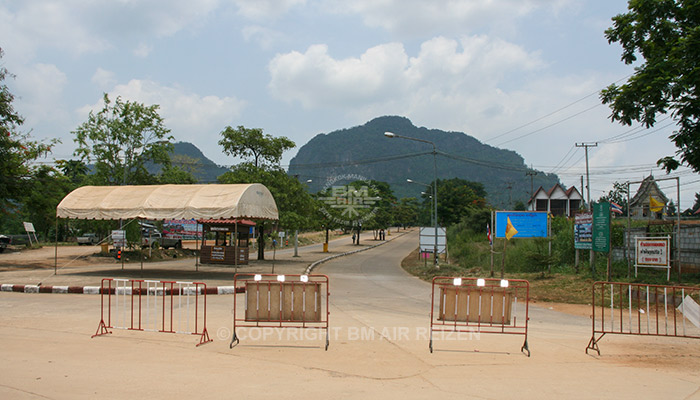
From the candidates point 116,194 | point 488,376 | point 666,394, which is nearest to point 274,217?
point 116,194

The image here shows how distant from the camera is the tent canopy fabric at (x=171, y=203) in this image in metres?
19.3

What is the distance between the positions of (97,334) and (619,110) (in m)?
15.8

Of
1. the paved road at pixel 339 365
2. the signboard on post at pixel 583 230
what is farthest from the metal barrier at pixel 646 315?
the signboard on post at pixel 583 230

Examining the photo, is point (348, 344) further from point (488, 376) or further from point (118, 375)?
point (118, 375)

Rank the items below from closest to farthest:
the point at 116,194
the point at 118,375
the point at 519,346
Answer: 1. the point at 118,375
2. the point at 519,346
3. the point at 116,194

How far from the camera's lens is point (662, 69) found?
582 inches

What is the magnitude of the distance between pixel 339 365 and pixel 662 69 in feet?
45.0

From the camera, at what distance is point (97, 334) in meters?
8.93

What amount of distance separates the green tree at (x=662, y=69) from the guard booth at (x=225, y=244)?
65.1ft

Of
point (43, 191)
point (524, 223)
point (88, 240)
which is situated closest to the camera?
point (524, 223)

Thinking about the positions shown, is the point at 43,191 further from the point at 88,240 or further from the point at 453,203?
the point at 453,203

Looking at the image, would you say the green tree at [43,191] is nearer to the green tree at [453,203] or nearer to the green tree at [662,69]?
the green tree at [662,69]

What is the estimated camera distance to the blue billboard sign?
70.0ft

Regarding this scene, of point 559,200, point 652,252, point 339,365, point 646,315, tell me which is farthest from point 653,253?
point 559,200
